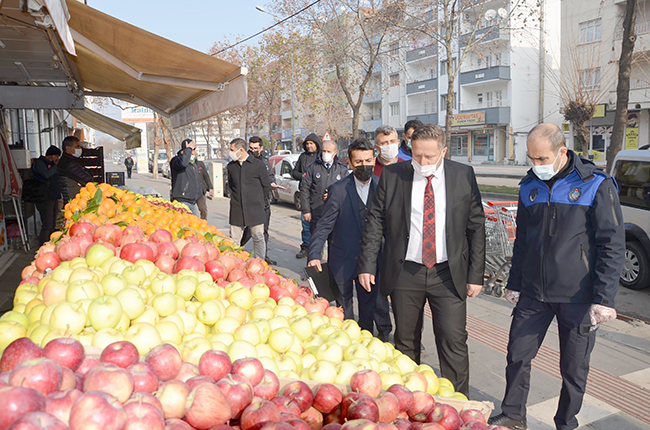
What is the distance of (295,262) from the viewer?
29.9 ft

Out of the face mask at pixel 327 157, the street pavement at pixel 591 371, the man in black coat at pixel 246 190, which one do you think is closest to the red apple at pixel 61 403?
the street pavement at pixel 591 371

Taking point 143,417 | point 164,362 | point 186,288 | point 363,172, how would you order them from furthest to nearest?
point 363,172, point 186,288, point 164,362, point 143,417

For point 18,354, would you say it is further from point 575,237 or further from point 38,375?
point 575,237

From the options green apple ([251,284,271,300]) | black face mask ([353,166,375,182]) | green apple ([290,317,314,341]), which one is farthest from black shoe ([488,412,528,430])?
black face mask ([353,166,375,182])

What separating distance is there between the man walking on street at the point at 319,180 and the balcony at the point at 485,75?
36.3 metres

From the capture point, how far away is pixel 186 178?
9664 mm

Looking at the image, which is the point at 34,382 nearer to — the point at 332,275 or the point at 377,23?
the point at 332,275

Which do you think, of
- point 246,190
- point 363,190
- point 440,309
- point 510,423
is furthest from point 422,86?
point 510,423

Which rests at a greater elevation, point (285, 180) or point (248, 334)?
point (285, 180)

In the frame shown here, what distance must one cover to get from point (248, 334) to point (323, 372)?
0.46 metres

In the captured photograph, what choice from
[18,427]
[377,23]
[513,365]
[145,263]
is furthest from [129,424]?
[377,23]

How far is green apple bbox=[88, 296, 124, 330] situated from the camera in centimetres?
237

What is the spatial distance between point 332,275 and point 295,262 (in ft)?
14.7

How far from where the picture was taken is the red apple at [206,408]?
5.87ft
